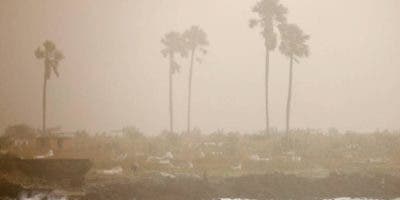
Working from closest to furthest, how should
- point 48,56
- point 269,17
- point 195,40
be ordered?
1. point 48,56
2. point 269,17
3. point 195,40

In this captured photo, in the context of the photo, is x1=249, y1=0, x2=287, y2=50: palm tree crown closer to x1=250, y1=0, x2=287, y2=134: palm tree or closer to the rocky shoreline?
x1=250, y1=0, x2=287, y2=134: palm tree

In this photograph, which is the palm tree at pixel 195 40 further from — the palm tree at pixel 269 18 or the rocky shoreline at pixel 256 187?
the rocky shoreline at pixel 256 187

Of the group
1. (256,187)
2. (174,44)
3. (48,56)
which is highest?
(174,44)

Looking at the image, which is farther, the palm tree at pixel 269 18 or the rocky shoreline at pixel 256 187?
the palm tree at pixel 269 18

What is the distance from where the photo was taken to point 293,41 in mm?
42375

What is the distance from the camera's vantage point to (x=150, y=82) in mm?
75938

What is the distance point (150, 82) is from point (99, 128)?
75.4ft

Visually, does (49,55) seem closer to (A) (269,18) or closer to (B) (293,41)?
(A) (269,18)

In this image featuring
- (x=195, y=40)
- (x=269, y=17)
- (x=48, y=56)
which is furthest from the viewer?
(x=195, y=40)

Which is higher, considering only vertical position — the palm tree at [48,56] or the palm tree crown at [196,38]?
the palm tree crown at [196,38]

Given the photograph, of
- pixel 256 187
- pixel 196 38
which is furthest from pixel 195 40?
pixel 256 187

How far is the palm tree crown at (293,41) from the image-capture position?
42219 mm

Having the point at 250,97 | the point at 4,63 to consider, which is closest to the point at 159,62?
the point at 250,97

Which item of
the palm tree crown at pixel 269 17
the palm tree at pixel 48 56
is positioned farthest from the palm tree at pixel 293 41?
the palm tree at pixel 48 56
